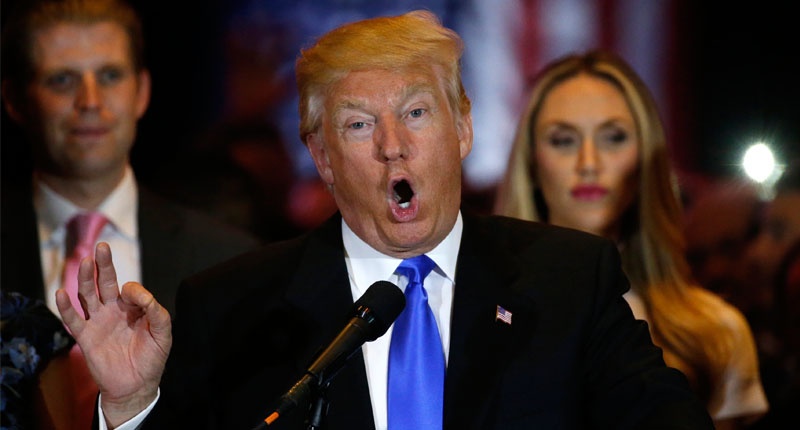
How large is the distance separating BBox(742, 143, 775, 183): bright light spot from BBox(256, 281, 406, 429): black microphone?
230 cm

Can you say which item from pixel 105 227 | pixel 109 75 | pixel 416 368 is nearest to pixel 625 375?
pixel 416 368

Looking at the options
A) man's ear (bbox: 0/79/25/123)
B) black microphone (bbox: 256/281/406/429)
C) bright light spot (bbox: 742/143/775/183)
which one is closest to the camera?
black microphone (bbox: 256/281/406/429)

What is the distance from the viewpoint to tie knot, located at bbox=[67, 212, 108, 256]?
3.68m

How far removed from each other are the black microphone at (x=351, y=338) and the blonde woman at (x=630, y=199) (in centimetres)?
181

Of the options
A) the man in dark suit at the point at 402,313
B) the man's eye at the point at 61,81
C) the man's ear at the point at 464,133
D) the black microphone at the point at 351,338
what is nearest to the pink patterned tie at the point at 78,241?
the man's eye at the point at 61,81

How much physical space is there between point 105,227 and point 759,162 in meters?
2.18

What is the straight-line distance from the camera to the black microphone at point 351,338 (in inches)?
70.0

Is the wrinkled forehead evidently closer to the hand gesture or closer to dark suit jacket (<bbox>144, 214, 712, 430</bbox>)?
dark suit jacket (<bbox>144, 214, 712, 430</bbox>)

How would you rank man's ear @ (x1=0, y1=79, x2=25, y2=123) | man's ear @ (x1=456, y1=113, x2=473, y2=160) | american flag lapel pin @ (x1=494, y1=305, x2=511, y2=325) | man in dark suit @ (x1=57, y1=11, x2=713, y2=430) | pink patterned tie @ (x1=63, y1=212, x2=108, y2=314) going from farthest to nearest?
man's ear @ (x1=0, y1=79, x2=25, y2=123), pink patterned tie @ (x1=63, y1=212, x2=108, y2=314), man's ear @ (x1=456, y1=113, x2=473, y2=160), american flag lapel pin @ (x1=494, y1=305, x2=511, y2=325), man in dark suit @ (x1=57, y1=11, x2=713, y2=430)

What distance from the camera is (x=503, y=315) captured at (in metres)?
2.37

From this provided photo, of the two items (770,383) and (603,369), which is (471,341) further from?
(770,383)

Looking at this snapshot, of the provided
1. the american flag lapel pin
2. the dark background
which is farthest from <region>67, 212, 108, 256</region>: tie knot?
the american flag lapel pin

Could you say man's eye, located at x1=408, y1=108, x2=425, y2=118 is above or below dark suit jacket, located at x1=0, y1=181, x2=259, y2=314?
above

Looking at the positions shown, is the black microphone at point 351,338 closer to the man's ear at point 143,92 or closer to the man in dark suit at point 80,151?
the man in dark suit at point 80,151
